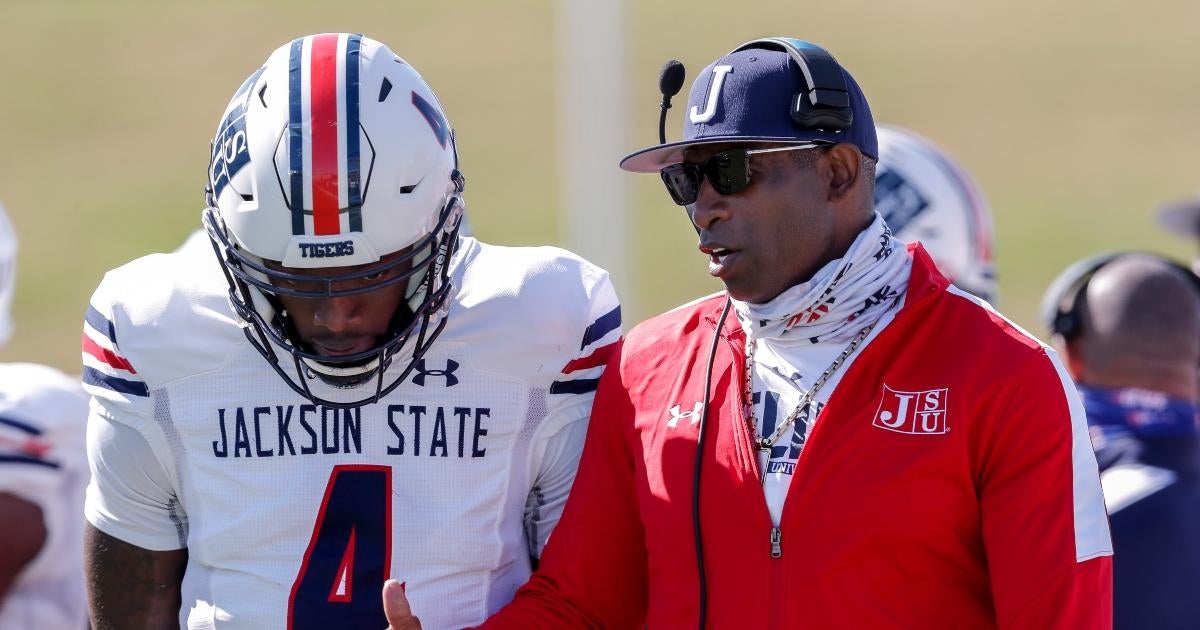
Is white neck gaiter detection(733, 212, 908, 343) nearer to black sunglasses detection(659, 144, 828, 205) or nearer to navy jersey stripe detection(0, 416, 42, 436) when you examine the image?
black sunglasses detection(659, 144, 828, 205)

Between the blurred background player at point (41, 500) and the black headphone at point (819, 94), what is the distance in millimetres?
1788

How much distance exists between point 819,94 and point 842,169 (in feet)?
0.52

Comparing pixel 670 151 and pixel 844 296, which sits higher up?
pixel 670 151

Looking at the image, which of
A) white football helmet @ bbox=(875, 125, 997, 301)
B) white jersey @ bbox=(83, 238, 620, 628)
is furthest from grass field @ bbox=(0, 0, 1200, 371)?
A: white jersey @ bbox=(83, 238, 620, 628)

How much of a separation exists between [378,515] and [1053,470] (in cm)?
118

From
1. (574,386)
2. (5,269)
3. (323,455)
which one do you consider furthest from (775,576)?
(5,269)

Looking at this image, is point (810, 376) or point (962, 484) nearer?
point (962, 484)

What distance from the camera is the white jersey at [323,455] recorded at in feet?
9.41

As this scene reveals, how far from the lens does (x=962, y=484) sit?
253cm

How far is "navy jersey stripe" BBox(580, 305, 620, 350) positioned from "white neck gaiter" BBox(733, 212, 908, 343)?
1.27 ft

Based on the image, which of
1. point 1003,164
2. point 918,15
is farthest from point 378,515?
point 918,15

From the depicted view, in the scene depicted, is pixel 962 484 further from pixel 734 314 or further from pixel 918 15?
pixel 918 15

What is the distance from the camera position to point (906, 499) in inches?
99.8

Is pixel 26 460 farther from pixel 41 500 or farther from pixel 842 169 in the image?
pixel 842 169
